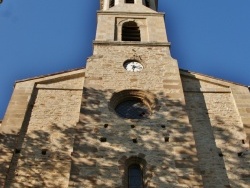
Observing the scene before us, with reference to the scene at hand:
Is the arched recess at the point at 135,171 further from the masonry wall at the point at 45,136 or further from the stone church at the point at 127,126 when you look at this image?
the masonry wall at the point at 45,136

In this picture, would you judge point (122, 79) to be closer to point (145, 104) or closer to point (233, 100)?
point (145, 104)

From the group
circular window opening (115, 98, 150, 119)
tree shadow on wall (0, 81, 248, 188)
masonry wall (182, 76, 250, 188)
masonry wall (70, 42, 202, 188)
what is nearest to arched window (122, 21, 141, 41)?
masonry wall (70, 42, 202, 188)

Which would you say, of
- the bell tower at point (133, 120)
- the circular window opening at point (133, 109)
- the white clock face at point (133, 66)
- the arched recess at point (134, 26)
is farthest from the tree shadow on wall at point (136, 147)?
the arched recess at point (134, 26)

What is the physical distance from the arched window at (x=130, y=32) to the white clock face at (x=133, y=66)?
2641mm

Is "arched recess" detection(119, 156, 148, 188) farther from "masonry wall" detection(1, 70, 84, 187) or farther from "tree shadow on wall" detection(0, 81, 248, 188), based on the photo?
"masonry wall" detection(1, 70, 84, 187)

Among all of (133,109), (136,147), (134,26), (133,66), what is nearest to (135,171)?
(136,147)

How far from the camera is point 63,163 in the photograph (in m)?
11.5

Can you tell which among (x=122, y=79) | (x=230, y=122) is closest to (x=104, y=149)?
(x=122, y=79)

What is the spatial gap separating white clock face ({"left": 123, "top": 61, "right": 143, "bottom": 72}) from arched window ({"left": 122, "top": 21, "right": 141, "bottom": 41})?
8.66 ft

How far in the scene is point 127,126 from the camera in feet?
39.8

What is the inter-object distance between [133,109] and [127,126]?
140 cm

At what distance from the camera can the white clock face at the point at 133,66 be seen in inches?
576

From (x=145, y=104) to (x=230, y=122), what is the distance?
284 cm

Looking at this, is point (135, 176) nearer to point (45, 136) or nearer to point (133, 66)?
point (45, 136)
